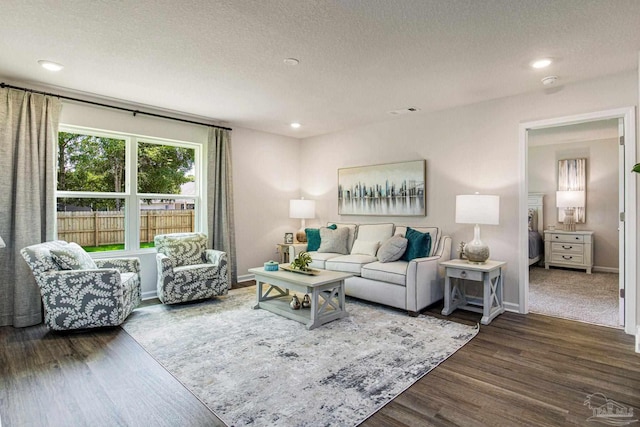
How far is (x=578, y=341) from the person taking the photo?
297cm

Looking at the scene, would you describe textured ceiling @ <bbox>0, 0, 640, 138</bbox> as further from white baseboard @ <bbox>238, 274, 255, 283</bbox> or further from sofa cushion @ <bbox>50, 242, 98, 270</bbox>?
white baseboard @ <bbox>238, 274, 255, 283</bbox>

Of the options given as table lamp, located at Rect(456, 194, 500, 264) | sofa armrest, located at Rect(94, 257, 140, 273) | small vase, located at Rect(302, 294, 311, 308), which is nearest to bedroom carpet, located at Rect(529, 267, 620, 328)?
table lamp, located at Rect(456, 194, 500, 264)

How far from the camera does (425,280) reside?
3742mm

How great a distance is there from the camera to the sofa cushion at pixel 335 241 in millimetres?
4957

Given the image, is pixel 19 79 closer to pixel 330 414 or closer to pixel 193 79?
pixel 193 79

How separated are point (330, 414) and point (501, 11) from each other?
8.91 ft

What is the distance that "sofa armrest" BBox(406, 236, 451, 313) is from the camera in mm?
3623

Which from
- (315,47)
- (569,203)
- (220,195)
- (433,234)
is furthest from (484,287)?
(569,203)

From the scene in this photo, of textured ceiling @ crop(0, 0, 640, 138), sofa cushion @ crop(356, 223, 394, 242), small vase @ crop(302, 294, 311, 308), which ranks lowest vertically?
small vase @ crop(302, 294, 311, 308)

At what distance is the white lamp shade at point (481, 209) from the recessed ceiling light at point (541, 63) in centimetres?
A: 128

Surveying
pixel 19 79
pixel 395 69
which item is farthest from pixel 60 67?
pixel 395 69

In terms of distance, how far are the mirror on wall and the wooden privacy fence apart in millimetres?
6919

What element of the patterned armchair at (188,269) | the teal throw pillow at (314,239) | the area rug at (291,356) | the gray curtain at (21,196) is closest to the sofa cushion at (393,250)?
the area rug at (291,356)

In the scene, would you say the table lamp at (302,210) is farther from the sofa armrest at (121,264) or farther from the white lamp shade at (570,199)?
the white lamp shade at (570,199)
